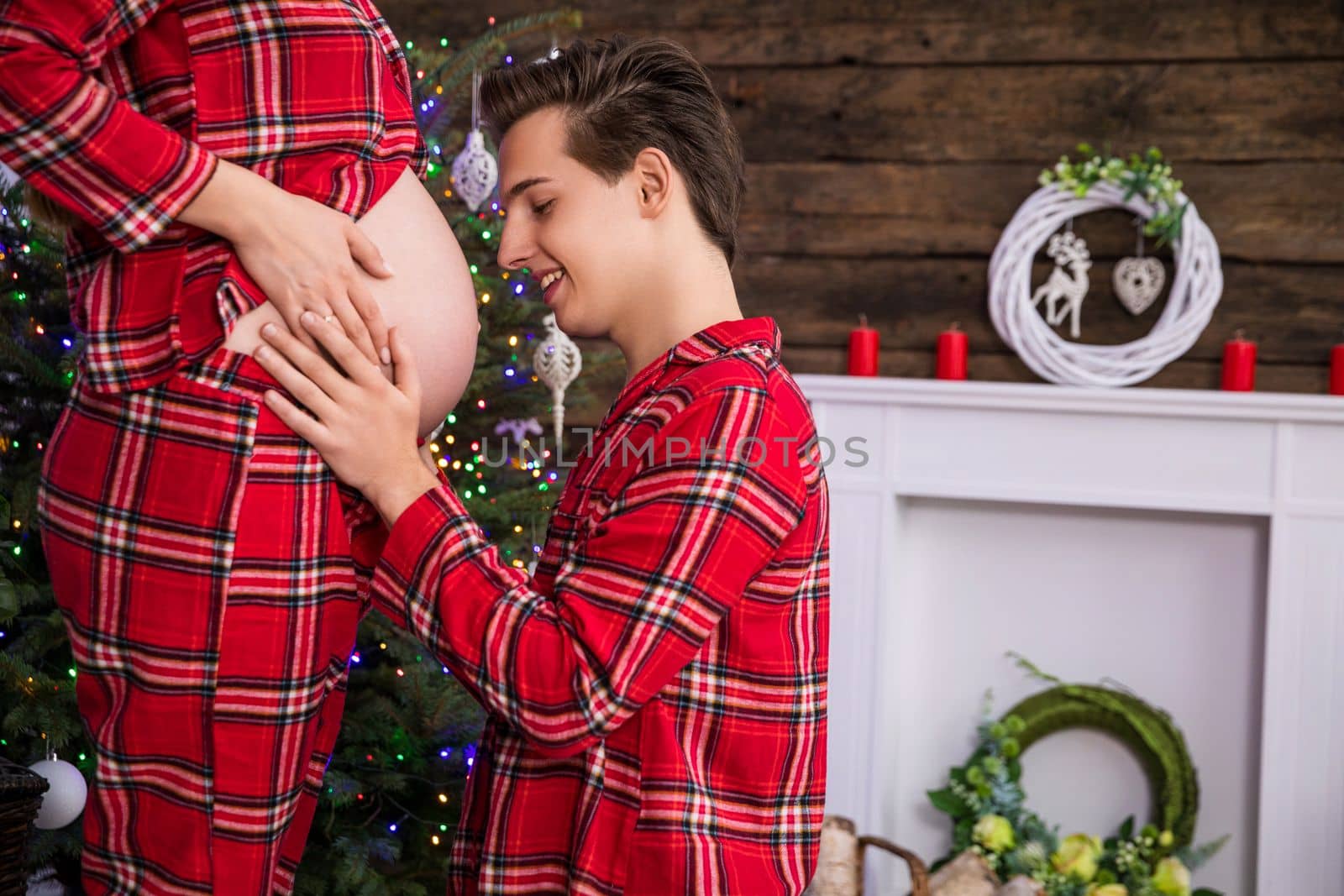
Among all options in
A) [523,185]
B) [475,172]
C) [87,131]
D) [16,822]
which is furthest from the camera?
[475,172]

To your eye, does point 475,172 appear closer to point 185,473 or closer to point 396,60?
point 396,60

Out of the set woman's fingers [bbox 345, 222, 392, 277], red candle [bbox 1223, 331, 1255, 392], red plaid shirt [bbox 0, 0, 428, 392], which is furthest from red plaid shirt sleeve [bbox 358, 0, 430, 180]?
red candle [bbox 1223, 331, 1255, 392]

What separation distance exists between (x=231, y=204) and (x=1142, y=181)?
2.26 meters

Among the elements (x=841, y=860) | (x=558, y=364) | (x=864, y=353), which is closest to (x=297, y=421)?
(x=558, y=364)

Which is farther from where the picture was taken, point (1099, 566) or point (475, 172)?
point (1099, 566)

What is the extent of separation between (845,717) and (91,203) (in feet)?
7.14

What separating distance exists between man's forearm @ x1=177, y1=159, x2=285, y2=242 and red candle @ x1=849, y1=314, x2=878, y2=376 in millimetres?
2055

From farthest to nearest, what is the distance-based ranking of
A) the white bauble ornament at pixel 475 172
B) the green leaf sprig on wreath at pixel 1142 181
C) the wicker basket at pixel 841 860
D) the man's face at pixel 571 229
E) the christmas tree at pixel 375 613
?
1. the green leaf sprig on wreath at pixel 1142 181
2. the wicker basket at pixel 841 860
3. the white bauble ornament at pixel 475 172
4. the christmas tree at pixel 375 613
5. the man's face at pixel 571 229

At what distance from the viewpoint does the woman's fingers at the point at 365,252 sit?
3.18 ft

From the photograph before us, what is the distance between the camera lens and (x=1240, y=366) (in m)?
2.65

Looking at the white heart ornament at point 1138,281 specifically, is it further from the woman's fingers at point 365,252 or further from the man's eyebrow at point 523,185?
the woman's fingers at point 365,252

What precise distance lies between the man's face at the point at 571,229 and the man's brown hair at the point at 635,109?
0.06 ft

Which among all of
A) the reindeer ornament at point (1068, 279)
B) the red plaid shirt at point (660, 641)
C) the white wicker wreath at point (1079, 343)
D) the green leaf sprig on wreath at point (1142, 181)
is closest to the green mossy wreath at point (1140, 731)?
the white wicker wreath at point (1079, 343)

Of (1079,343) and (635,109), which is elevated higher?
(1079,343)
